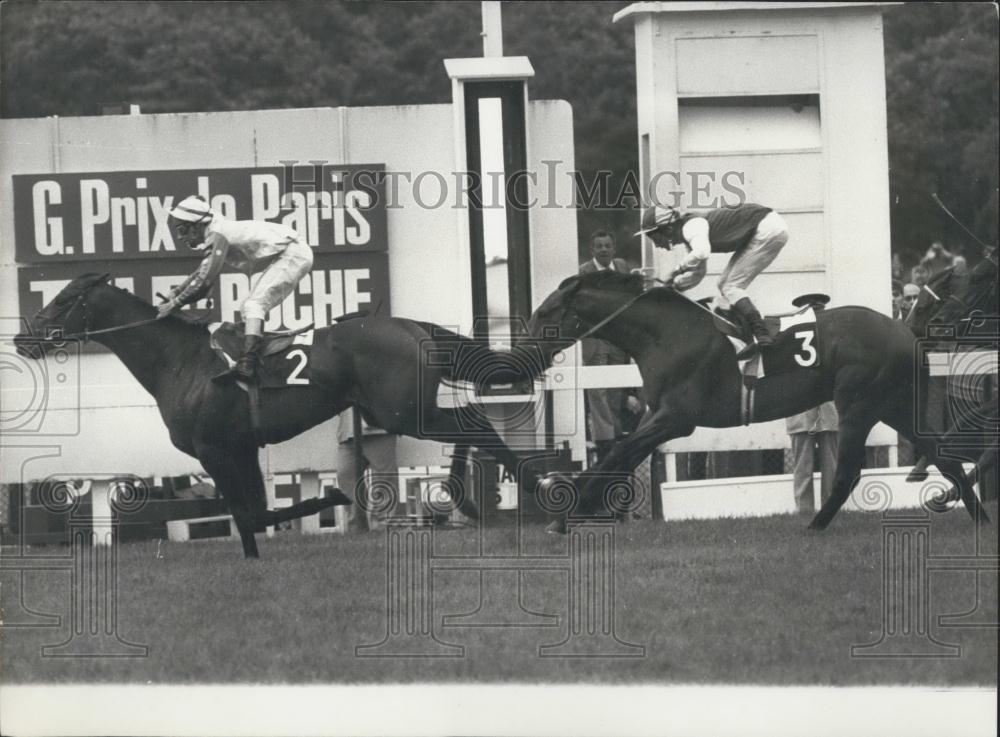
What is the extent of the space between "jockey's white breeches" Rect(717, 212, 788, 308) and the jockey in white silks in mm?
2505

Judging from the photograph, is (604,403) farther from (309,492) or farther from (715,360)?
(309,492)

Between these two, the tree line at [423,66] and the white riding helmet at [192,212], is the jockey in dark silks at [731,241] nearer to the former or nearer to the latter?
the white riding helmet at [192,212]

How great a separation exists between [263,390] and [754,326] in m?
2.92

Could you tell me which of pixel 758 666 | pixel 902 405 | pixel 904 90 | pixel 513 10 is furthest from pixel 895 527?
pixel 513 10

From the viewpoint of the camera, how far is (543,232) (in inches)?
483

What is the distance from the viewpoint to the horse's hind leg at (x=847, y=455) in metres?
11.1

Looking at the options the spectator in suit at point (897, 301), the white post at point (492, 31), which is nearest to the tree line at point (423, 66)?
the spectator in suit at point (897, 301)

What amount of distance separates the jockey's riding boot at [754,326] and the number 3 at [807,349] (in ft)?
0.61

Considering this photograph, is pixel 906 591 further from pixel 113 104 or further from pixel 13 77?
pixel 13 77

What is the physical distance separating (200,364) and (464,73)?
101 inches

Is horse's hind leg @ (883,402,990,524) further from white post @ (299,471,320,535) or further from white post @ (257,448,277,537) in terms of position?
white post @ (257,448,277,537)

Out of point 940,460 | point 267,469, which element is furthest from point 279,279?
point 940,460

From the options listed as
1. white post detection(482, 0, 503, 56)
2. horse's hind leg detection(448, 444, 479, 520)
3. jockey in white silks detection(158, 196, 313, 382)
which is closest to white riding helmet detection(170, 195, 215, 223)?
jockey in white silks detection(158, 196, 313, 382)

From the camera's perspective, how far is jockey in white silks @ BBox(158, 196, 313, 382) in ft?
35.7
